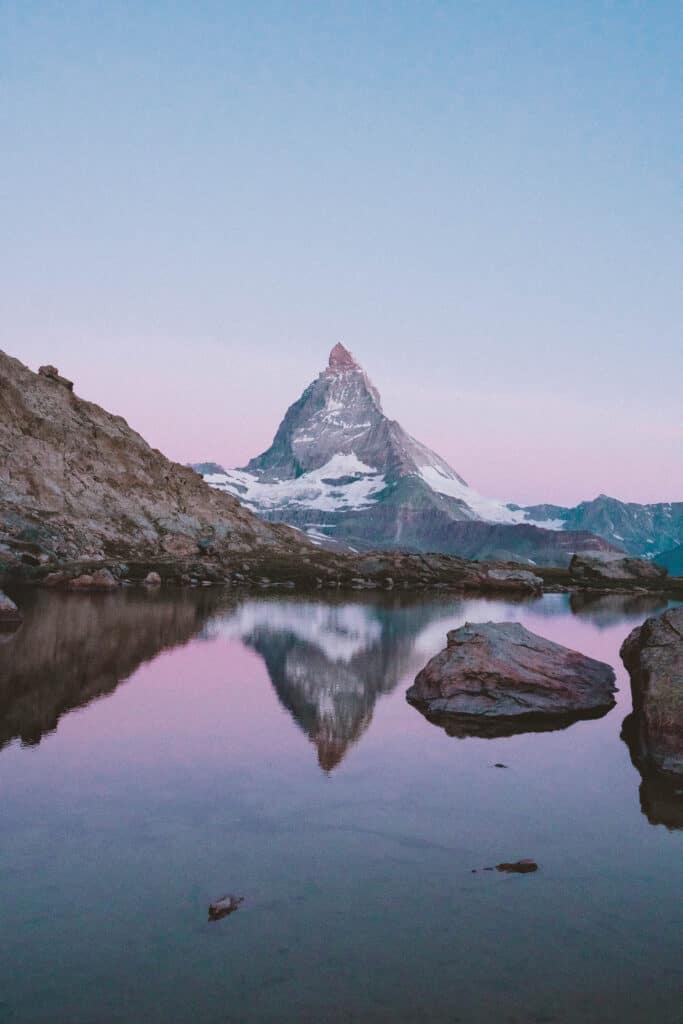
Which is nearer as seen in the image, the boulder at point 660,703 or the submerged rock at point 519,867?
the submerged rock at point 519,867

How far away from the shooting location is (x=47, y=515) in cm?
14275

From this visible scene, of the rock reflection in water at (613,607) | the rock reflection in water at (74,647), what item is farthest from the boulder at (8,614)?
the rock reflection in water at (613,607)

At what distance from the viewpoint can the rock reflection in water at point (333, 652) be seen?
3862 cm

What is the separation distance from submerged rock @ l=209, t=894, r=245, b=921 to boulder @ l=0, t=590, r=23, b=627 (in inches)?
1967

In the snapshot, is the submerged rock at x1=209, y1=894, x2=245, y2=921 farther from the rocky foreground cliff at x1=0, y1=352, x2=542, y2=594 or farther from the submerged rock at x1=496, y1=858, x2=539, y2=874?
the rocky foreground cliff at x1=0, y1=352, x2=542, y2=594

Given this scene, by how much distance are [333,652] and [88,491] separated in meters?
109

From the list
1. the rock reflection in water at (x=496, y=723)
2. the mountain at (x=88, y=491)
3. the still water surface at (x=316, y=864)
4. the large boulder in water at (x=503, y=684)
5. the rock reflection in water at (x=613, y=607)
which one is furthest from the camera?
the mountain at (x=88, y=491)

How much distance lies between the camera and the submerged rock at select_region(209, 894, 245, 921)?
17578 millimetres

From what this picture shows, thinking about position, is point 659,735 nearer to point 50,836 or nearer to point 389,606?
point 50,836

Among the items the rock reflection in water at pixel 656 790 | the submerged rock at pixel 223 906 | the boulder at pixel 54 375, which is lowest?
the submerged rock at pixel 223 906

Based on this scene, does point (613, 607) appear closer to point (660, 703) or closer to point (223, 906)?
point (660, 703)

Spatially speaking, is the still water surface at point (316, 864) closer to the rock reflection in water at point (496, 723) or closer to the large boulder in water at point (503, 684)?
the rock reflection in water at point (496, 723)

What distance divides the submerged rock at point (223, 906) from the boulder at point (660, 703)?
18.6 metres

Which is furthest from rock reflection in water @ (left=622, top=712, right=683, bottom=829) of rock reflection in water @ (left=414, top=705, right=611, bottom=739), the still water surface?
rock reflection in water @ (left=414, top=705, right=611, bottom=739)
